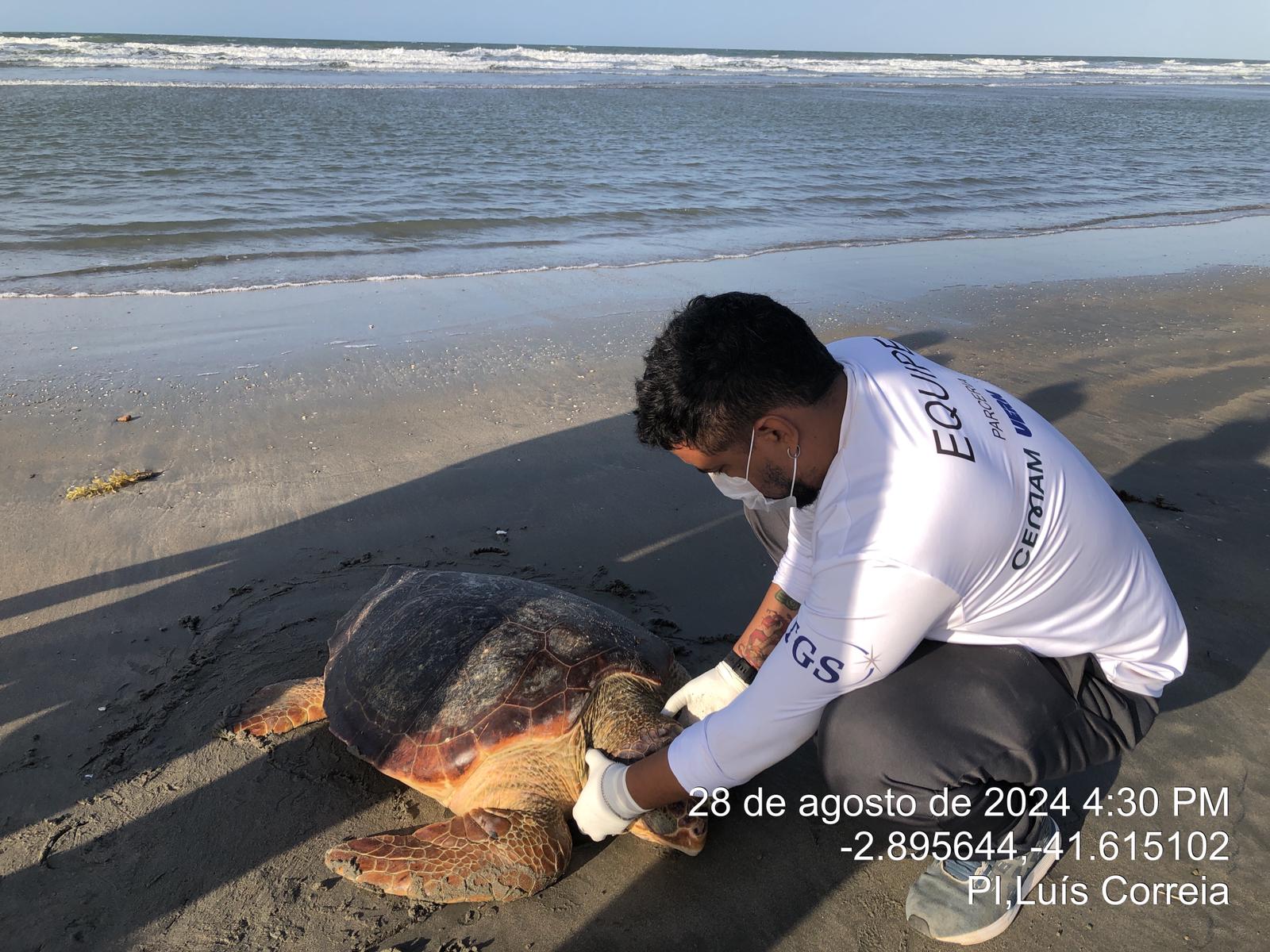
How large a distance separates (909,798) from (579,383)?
380 cm

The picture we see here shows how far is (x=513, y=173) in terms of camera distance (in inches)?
500

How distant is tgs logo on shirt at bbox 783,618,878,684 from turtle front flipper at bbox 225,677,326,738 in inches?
70.6

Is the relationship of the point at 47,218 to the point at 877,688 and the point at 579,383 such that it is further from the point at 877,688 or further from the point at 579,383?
the point at 877,688

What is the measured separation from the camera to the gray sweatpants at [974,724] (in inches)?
76.9

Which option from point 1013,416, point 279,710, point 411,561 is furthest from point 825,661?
point 411,561

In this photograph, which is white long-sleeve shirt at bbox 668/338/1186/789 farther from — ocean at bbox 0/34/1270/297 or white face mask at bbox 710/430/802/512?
ocean at bbox 0/34/1270/297

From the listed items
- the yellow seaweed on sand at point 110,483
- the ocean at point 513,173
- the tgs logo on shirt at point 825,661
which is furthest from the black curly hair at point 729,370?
the ocean at point 513,173

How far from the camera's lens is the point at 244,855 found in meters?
2.35

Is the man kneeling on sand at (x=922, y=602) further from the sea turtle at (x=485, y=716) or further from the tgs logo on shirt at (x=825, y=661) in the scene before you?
the sea turtle at (x=485, y=716)

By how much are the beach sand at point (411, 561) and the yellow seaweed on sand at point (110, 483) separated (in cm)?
6

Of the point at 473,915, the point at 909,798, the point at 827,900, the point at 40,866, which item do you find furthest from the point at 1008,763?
the point at 40,866

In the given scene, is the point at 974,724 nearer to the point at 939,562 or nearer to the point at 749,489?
the point at 939,562

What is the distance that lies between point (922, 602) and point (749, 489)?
0.63 metres

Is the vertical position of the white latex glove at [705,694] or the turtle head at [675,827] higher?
the white latex glove at [705,694]
